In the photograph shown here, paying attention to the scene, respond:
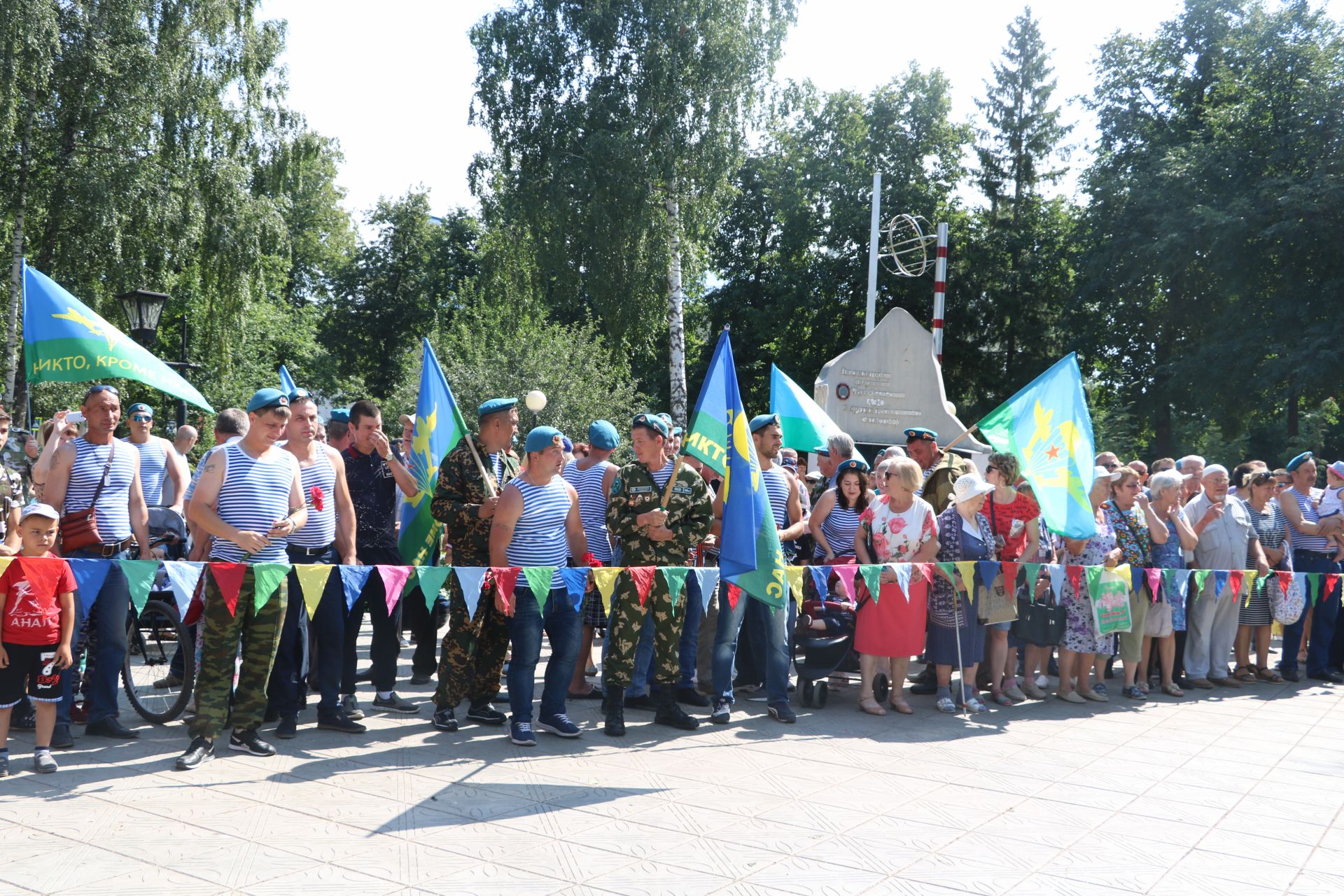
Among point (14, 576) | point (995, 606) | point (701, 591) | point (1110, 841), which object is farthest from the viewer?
point (995, 606)

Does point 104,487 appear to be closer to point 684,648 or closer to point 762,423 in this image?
point 684,648

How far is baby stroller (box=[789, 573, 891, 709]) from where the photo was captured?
7895 mm

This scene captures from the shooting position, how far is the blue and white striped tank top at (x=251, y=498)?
5.85 meters

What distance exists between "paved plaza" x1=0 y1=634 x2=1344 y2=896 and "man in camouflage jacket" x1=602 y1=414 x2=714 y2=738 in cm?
35

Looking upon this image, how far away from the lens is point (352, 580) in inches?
259

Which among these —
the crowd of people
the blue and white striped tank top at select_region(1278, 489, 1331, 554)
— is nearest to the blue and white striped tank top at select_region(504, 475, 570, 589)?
the crowd of people

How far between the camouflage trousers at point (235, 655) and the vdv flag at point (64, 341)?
2.19 metres

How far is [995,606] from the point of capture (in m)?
8.16

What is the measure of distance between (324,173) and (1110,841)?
43865 mm

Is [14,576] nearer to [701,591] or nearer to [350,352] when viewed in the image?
[701,591]

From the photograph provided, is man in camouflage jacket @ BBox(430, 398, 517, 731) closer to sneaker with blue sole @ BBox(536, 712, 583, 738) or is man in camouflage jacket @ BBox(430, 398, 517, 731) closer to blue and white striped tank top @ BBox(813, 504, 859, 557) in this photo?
sneaker with blue sole @ BBox(536, 712, 583, 738)

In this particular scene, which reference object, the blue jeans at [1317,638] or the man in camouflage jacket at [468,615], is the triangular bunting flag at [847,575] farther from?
the blue jeans at [1317,638]

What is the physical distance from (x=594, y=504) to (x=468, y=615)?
204cm

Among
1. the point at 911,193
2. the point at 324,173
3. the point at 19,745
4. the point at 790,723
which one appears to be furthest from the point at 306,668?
the point at 324,173
